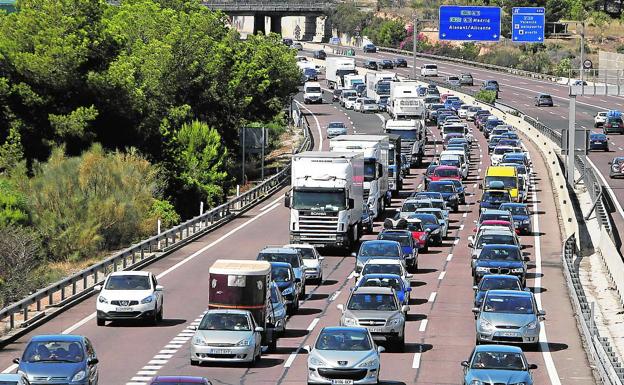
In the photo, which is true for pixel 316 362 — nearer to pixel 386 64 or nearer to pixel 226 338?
pixel 226 338

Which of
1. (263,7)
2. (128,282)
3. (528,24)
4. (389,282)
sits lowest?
(389,282)

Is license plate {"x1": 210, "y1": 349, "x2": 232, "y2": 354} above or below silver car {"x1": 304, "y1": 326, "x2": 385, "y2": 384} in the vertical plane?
below

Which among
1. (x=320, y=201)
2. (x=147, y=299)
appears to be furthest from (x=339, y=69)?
(x=147, y=299)

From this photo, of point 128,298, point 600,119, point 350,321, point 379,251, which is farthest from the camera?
point 600,119

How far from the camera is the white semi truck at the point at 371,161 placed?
2608 inches

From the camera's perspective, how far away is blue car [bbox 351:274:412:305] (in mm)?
42000

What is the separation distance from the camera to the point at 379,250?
50.1 m

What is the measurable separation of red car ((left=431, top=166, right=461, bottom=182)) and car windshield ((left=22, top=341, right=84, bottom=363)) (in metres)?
48.6

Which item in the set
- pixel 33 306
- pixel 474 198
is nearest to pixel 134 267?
pixel 33 306

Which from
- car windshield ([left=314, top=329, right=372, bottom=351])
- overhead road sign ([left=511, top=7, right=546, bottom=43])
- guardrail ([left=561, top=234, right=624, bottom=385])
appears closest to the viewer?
car windshield ([left=314, top=329, right=372, bottom=351])

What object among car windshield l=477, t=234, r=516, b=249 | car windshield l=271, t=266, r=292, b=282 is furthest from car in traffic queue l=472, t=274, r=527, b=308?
car windshield l=477, t=234, r=516, b=249

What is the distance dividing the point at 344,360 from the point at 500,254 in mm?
19069

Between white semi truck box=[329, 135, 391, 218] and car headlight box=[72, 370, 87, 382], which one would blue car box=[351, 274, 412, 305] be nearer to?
car headlight box=[72, 370, 87, 382]

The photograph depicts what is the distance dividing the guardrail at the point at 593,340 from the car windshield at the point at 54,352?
10.9 m
